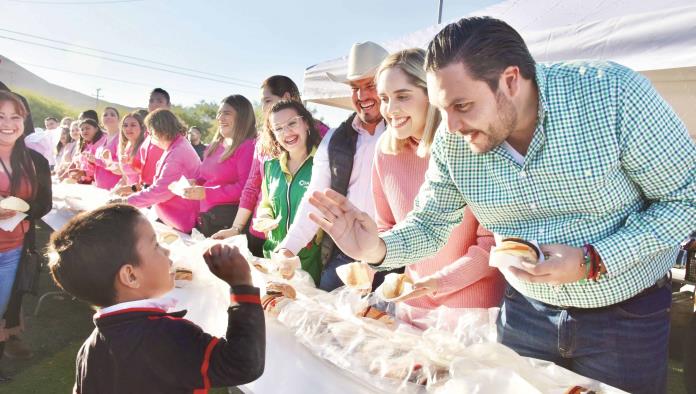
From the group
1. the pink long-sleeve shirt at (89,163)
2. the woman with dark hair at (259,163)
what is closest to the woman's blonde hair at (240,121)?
the woman with dark hair at (259,163)

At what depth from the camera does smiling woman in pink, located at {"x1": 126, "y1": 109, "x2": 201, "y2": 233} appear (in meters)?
3.71

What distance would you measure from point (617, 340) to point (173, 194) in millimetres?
3277

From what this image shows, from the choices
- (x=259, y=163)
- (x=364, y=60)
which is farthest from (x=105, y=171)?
(x=364, y=60)

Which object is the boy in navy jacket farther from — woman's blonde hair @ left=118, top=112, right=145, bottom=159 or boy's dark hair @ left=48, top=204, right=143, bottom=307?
woman's blonde hair @ left=118, top=112, right=145, bottom=159

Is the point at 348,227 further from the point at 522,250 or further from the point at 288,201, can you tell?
the point at 288,201

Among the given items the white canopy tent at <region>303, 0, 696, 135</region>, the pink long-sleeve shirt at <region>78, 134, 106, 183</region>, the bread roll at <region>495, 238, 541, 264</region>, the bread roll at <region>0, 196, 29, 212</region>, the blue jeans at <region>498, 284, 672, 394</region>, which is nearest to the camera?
the bread roll at <region>495, 238, 541, 264</region>

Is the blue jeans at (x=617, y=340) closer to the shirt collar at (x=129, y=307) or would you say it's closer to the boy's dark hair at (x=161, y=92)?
the shirt collar at (x=129, y=307)

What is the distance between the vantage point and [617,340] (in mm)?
1206

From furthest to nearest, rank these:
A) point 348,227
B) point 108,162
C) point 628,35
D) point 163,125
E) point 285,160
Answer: point 108,162, point 163,125, point 285,160, point 628,35, point 348,227

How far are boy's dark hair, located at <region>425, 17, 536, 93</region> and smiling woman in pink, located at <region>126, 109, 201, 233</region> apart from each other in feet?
9.78

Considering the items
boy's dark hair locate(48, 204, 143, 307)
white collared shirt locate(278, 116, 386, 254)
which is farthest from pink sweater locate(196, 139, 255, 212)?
boy's dark hair locate(48, 204, 143, 307)

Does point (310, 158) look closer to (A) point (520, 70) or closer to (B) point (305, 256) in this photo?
(B) point (305, 256)

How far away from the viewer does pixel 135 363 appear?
4.07ft

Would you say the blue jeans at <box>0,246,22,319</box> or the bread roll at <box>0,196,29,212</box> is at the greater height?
the bread roll at <box>0,196,29,212</box>
